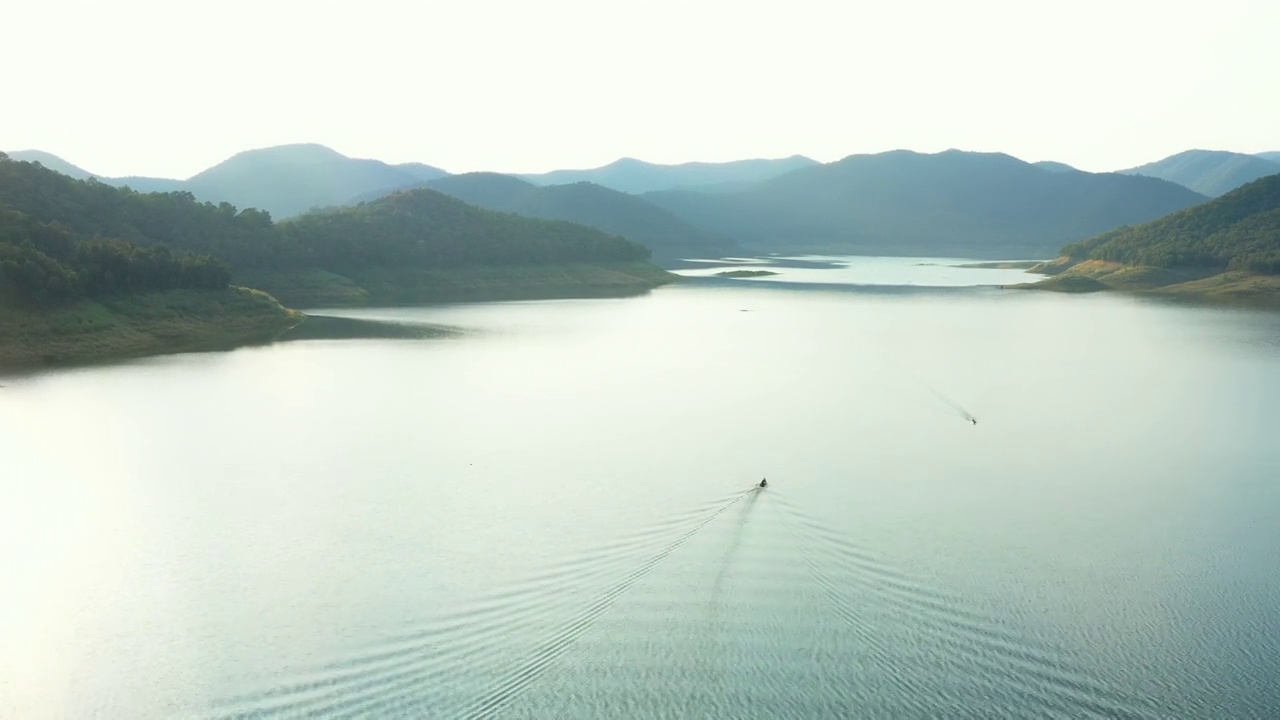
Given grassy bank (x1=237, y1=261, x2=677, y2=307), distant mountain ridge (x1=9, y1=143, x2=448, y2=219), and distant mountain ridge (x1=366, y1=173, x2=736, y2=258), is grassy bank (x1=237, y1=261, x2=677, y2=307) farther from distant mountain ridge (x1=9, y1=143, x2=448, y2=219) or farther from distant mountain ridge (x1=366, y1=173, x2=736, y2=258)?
distant mountain ridge (x1=9, y1=143, x2=448, y2=219)

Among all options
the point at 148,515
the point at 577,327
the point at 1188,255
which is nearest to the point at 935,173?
the point at 1188,255

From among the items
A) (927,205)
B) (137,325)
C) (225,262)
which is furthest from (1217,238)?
(927,205)

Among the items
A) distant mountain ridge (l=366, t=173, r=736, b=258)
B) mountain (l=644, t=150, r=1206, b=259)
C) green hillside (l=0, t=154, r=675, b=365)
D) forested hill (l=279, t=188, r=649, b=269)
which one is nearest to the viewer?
green hillside (l=0, t=154, r=675, b=365)

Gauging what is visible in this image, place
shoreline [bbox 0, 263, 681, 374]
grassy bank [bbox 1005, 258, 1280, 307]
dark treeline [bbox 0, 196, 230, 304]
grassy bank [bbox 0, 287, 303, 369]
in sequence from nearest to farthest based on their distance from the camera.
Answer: grassy bank [bbox 0, 287, 303, 369]
shoreline [bbox 0, 263, 681, 374]
dark treeline [bbox 0, 196, 230, 304]
grassy bank [bbox 1005, 258, 1280, 307]

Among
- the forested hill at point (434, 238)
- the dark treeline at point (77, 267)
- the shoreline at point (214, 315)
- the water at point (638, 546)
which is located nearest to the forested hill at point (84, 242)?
the dark treeline at point (77, 267)

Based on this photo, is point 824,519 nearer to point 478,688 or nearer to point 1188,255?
point 478,688

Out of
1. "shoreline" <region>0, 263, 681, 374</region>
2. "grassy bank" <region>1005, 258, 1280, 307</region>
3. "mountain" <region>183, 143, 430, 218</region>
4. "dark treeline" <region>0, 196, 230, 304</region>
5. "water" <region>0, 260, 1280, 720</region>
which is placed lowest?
"grassy bank" <region>1005, 258, 1280, 307</region>

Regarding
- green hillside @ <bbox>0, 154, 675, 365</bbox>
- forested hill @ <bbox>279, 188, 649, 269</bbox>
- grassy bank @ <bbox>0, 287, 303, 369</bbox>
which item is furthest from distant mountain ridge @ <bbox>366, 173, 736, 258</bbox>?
grassy bank @ <bbox>0, 287, 303, 369</bbox>

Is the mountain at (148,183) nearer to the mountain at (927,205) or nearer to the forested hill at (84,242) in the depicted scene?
the mountain at (927,205)
